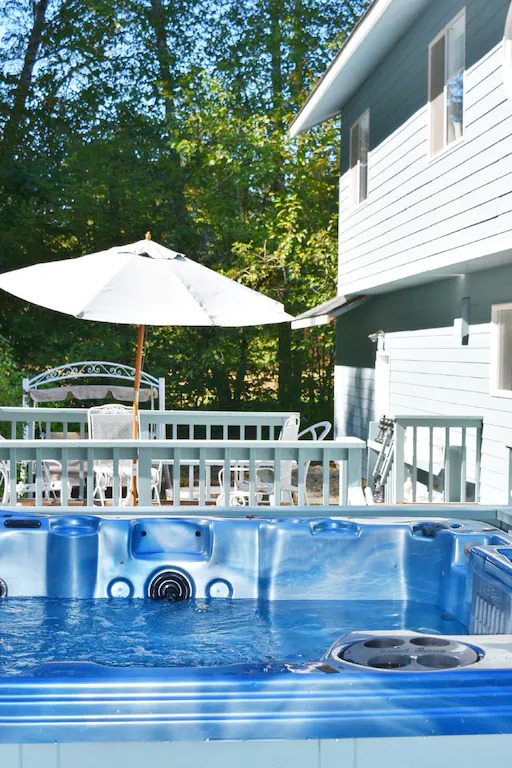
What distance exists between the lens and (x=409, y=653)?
2.35 metres

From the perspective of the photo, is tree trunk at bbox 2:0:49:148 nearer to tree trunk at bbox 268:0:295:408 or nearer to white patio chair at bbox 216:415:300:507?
tree trunk at bbox 268:0:295:408

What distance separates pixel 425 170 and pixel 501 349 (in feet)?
6.71

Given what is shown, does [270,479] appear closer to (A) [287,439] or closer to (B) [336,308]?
(A) [287,439]

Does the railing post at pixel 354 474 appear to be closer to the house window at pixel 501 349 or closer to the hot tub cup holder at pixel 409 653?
the house window at pixel 501 349

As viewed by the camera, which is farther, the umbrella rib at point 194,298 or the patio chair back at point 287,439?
the patio chair back at point 287,439

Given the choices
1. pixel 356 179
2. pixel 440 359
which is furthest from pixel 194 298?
pixel 356 179

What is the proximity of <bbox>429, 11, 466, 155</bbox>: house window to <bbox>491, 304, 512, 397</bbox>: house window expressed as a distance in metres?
1.58

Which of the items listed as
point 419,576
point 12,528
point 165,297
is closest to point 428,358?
point 165,297

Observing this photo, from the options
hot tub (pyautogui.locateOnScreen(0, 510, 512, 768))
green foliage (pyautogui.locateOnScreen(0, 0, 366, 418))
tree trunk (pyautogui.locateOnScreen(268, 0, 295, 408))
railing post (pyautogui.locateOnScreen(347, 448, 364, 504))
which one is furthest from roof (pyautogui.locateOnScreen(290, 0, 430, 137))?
hot tub (pyautogui.locateOnScreen(0, 510, 512, 768))

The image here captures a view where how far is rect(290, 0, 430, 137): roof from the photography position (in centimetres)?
798

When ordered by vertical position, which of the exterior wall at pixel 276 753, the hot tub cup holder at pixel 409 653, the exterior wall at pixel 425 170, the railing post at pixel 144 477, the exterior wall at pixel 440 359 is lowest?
the exterior wall at pixel 276 753

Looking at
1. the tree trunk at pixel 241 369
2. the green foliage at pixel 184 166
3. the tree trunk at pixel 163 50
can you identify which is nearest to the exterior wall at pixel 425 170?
the green foliage at pixel 184 166

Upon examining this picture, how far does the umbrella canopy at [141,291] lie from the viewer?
517cm

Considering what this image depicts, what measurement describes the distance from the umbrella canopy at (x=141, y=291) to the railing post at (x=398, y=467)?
1.31 m
